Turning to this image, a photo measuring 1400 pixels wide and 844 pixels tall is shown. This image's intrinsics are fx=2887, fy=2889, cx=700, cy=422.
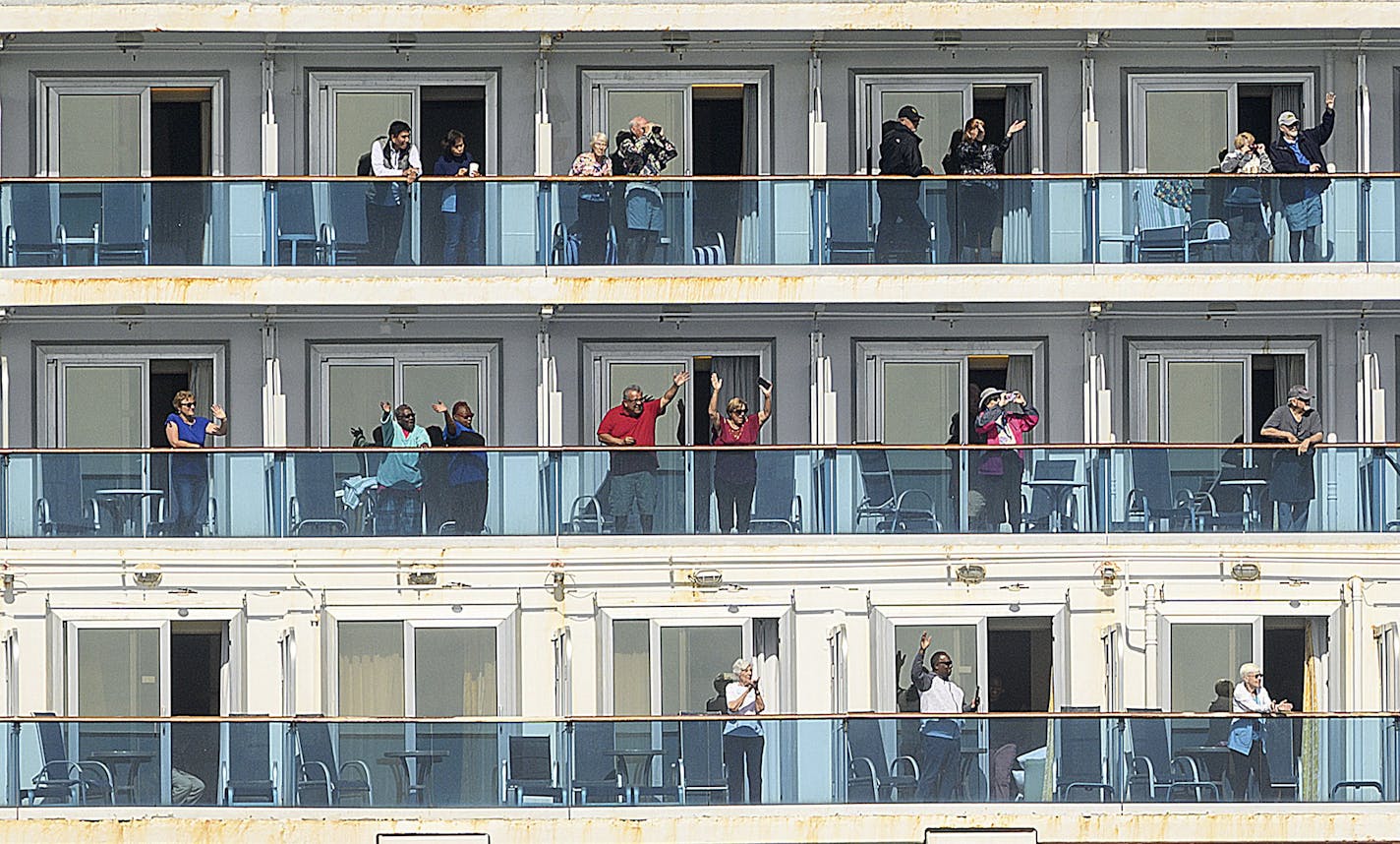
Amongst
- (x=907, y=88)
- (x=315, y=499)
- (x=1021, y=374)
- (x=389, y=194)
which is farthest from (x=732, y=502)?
(x=907, y=88)

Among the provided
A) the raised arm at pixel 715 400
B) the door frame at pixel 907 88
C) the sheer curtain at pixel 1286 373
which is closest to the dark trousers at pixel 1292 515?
the sheer curtain at pixel 1286 373

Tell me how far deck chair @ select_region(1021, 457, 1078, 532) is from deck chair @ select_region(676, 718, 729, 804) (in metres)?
4.11

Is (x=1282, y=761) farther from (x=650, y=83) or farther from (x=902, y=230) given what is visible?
(x=650, y=83)

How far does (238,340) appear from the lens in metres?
32.2

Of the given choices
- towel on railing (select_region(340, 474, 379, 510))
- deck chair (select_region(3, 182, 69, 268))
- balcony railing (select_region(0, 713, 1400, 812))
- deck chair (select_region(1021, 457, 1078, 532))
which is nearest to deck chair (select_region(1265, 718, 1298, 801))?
balcony railing (select_region(0, 713, 1400, 812))

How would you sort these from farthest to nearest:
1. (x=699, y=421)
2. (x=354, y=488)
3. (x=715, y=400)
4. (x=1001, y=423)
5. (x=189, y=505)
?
(x=699, y=421) < (x=715, y=400) < (x=1001, y=423) < (x=189, y=505) < (x=354, y=488)

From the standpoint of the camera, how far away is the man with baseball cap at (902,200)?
1200 inches

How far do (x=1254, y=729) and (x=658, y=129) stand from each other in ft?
29.6

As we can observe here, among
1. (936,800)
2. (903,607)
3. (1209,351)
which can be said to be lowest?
(936,800)

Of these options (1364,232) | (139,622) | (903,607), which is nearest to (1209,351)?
(1364,232)

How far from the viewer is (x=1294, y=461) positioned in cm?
3041

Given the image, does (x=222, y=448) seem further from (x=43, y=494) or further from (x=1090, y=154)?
(x=1090, y=154)

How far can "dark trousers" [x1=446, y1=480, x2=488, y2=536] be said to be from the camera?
30391 millimetres

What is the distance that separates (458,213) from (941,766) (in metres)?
7.72
